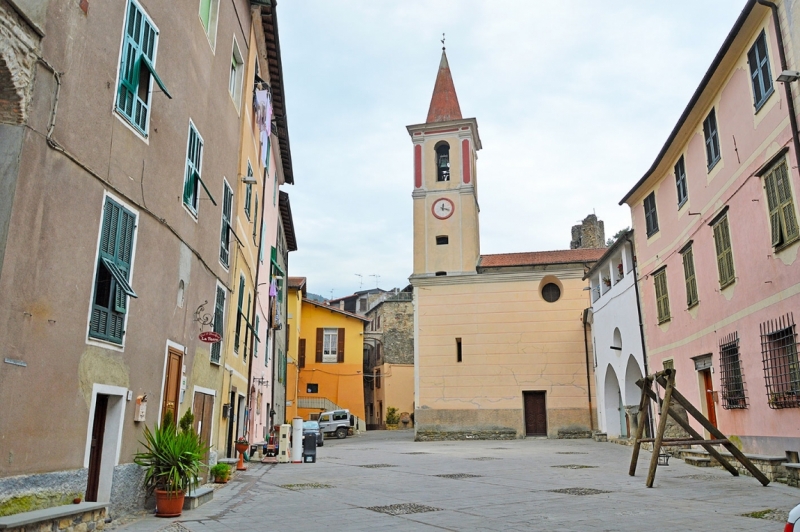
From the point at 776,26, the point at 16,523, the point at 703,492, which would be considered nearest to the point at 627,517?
the point at 703,492

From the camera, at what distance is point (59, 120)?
6.78m

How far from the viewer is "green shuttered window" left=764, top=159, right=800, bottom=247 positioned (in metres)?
10.9

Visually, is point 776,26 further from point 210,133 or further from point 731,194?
point 210,133

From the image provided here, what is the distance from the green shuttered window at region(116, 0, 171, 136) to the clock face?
25814mm

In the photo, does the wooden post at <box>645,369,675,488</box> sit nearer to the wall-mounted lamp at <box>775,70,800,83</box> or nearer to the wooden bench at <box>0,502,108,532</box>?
the wall-mounted lamp at <box>775,70,800,83</box>

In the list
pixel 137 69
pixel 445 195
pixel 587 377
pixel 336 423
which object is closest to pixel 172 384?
pixel 137 69

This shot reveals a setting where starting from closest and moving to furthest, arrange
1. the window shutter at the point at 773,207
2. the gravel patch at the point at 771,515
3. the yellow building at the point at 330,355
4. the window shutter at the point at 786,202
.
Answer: the gravel patch at the point at 771,515 < the window shutter at the point at 786,202 < the window shutter at the point at 773,207 < the yellow building at the point at 330,355

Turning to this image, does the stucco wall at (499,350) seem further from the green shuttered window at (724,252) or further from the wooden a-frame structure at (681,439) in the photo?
the wooden a-frame structure at (681,439)

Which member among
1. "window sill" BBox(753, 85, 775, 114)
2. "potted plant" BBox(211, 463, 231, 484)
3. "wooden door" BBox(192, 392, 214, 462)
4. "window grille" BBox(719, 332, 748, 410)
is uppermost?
"window sill" BBox(753, 85, 775, 114)

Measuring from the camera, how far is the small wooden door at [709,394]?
51.5 feet

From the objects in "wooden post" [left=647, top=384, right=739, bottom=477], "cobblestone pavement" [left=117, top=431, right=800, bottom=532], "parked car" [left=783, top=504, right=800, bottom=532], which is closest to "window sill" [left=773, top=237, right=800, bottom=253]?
"wooden post" [left=647, top=384, right=739, bottom=477]

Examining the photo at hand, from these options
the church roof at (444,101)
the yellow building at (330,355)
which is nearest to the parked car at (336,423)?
the yellow building at (330,355)

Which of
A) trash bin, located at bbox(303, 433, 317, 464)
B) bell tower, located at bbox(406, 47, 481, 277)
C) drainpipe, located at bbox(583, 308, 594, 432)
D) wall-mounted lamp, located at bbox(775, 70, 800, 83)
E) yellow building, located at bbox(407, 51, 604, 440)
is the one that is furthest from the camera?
bell tower, located at bbox(406, 47, 481, 277)

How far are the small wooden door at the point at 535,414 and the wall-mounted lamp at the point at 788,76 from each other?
927 inches
